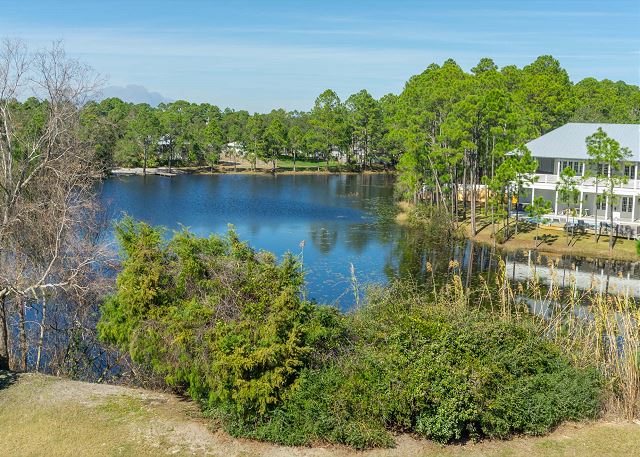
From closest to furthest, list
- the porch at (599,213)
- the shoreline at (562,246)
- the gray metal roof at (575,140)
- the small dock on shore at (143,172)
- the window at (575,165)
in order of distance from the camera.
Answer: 1. the shoreline at (562,246)
2. the porch at (599,213)
3. the gray metal roof at (575,140)
4. the window at (575,165)
5. the small dock on shore at (143,172)

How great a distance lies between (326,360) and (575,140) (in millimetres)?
33903

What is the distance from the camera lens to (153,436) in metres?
12.9

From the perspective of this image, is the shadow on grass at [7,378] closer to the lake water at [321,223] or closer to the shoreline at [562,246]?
the lake water at [321,223]

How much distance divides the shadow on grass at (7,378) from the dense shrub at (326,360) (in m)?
3.03

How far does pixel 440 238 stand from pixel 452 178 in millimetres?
6782

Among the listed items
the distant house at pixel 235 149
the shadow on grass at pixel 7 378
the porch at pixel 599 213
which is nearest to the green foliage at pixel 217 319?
the shadow on grass at pixel 7 378

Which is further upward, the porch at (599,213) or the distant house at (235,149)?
the distant house at (235,149)

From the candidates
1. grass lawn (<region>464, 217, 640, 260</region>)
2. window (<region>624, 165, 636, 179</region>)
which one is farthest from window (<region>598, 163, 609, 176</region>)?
grass lawn (<region>464, 217, 640, 260</region>)

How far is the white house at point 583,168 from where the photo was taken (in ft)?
125

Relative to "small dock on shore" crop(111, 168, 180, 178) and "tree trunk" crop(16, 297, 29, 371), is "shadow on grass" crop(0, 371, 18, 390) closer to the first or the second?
"tree trunk" crop(16, 297, 29, 371)

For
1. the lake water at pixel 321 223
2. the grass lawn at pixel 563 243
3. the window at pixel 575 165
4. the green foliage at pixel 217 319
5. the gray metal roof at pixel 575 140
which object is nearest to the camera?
the green foliage at pixel 217 319

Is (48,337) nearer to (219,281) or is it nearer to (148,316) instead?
(148,316)

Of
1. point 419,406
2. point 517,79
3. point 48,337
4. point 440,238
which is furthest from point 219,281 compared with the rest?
point 517,79

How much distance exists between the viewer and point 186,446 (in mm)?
12555
